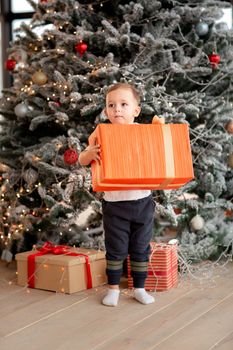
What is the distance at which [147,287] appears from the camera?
2.74 meters

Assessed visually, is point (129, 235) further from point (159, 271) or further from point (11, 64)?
point (11, 64)

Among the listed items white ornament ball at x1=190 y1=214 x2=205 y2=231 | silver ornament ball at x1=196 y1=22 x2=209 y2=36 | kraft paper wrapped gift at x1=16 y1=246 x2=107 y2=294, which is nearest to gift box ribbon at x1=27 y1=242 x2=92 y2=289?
kraft paper wrapped gift at x1=16 y1=246 x2=107 y2=294

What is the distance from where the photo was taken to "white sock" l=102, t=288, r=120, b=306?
2.49 m

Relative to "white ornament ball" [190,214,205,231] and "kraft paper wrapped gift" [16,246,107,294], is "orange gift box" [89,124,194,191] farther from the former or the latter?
"white ornament ball" [190,214,205,231]

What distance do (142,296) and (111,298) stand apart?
0.47 feet

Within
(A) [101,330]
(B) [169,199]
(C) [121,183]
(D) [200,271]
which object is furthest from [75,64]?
(A) [101,330]

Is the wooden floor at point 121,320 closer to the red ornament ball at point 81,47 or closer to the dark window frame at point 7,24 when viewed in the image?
the red ornament ball at point 81,47

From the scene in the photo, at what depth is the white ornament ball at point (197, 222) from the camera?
10.5ft

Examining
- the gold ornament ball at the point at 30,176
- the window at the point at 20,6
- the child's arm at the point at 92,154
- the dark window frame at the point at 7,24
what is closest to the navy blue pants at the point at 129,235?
the child's arm at the point at 92,154

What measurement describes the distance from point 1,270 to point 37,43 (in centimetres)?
139

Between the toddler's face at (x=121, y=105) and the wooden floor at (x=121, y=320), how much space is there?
0.83 m

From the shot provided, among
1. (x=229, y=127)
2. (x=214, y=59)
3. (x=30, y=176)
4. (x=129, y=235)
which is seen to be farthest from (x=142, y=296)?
(x=214, y=59)

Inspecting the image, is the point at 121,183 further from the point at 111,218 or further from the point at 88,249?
the point at 88,249

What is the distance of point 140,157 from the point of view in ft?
7.45
